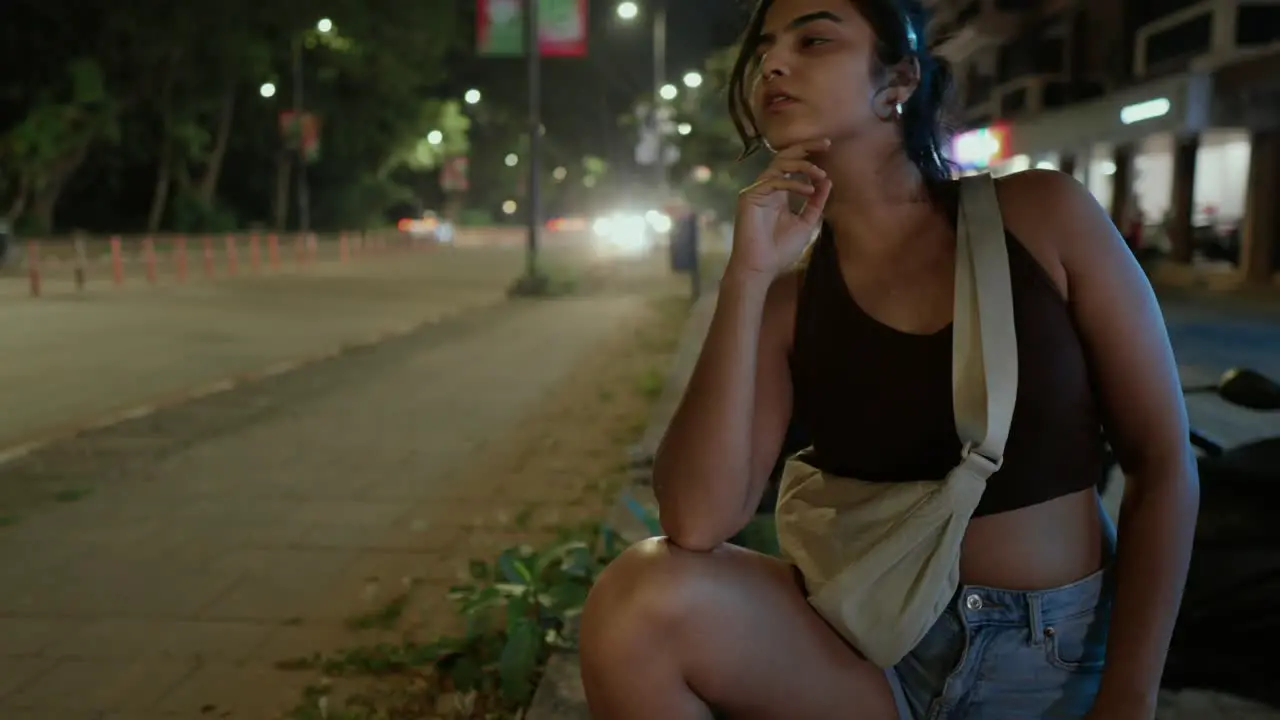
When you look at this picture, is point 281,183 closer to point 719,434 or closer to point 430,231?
point 430,231

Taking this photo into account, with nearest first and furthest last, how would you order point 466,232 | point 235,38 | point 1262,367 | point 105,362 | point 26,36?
point 1262,367 → point 105,362 → point 26,36 → point 235,38 → point 466,232

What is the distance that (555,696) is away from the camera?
301cm

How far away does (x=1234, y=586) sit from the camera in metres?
2.43

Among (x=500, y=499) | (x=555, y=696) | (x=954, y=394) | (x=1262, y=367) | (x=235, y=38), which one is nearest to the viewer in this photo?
(x=954, y=394)

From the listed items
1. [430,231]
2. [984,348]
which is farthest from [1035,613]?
[430,231]

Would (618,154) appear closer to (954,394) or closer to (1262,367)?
(1262,367)

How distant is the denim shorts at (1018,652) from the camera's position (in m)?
1.78

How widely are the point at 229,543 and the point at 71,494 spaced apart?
53.2 inches

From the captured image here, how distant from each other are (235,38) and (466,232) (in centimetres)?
3030

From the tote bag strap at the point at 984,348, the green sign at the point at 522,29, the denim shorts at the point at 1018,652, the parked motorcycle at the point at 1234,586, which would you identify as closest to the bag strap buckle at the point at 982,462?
the tote bag strap at the point at 984,348

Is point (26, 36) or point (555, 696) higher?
point (26, 36)

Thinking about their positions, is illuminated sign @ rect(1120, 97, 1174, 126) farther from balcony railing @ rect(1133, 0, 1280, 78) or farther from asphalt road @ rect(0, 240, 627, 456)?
asphalt road @ rect(0, 240, 627, 456)

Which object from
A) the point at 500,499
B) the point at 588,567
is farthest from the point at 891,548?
the point at 500,499

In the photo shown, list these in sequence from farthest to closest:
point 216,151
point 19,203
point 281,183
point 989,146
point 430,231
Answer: point 430,231, point 281,183, point 216,151, point 19,203, point 989,146
